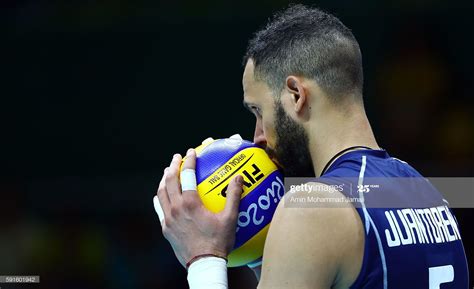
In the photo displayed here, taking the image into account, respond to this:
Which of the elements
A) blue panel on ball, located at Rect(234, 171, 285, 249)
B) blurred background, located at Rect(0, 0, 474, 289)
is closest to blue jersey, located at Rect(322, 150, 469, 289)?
blue panel on ball, located at Rect(234, 171, 285, 249)

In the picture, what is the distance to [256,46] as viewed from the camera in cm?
308

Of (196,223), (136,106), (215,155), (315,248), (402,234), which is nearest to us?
(315,248)

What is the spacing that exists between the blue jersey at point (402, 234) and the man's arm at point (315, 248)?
0.05 meters

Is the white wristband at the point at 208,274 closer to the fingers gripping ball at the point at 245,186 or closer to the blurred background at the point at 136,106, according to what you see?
the fingers gripping ball at the point at 245,186

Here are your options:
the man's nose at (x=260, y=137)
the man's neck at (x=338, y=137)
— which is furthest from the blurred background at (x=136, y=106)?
the man's neck at (x=338, y=137)

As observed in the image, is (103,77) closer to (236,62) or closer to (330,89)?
(236,62)

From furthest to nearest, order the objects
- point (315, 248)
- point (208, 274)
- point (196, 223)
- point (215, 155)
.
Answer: point (215, 155) → point (196, 223) → point (208, 274) → point (315, 248)

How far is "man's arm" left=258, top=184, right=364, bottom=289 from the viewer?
2.31 metres

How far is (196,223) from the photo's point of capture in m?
2.80

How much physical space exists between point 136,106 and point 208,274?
225 inches

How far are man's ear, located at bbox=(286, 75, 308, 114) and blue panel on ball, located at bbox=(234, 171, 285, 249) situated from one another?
0.34m

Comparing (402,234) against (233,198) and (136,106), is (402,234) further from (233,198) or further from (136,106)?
(136,106)

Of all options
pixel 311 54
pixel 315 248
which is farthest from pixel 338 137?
pixel 315 248

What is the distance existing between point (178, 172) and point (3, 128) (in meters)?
6.01
